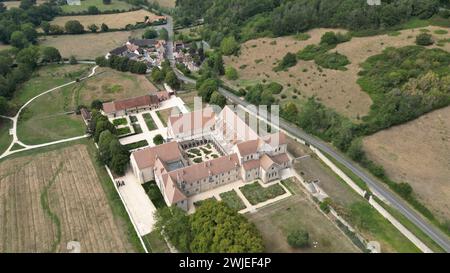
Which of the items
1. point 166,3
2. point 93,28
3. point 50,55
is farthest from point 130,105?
point 166,3

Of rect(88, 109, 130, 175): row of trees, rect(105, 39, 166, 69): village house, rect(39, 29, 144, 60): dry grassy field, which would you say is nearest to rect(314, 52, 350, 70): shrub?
rect(105, 39, 166, 69): village house

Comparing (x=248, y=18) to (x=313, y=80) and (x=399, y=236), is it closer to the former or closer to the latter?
(x=313, y=80)

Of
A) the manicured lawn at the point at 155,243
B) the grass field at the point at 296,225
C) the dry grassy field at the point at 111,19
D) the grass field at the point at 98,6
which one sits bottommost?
the manicured lawn at the point at 155,243

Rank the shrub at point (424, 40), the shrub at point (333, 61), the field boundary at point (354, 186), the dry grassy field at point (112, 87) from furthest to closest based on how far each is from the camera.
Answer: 1. the shrub at point (333, 61)
2. the shrub at point (424, 40)
3. the dry grassy field at point (112, 87)
4. the field boundary at point (354, 186)

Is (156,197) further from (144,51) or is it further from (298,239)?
(144,51)

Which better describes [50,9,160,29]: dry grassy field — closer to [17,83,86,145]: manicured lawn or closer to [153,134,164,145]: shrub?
[17,83,86,145]: manicured lawn

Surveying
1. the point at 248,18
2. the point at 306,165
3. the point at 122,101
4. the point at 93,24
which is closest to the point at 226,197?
the point at 306,165

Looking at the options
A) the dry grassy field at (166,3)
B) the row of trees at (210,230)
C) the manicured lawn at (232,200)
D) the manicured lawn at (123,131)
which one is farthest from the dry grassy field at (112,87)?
the dry grassy field at (166,3)

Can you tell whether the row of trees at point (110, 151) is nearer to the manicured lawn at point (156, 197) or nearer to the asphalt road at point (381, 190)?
the manicured lawn at point (156, 197)
